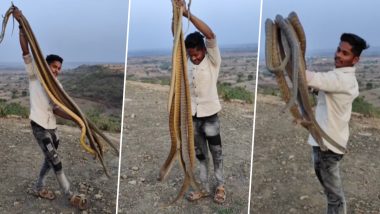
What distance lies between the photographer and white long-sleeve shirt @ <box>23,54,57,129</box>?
3.01 meters

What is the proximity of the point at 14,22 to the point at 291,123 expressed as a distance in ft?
6.26

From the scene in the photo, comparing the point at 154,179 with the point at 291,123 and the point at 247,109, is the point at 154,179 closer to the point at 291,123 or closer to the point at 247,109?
the point at 247,109

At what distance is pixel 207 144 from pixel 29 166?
3.92 ft


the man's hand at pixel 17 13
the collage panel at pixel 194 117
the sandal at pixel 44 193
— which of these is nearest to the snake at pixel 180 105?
the collage panel at pixel 194 117

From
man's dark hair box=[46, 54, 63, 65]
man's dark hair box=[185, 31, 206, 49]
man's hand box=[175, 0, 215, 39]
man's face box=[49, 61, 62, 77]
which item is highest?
man's hand box=[175, 0, 215, 39]

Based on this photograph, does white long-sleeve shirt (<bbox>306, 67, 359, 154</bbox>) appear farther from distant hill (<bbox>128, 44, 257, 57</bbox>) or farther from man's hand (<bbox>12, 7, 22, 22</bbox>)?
man's hand (<bbox>12, 7, 22, 22</bbox>)

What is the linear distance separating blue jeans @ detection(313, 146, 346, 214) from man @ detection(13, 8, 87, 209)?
161 cm

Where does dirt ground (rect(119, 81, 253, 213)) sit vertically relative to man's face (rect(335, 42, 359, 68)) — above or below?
below

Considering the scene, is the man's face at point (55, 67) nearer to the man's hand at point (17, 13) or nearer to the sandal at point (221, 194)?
the man's hand at point (17, 13)

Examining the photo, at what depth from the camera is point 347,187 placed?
2812mm

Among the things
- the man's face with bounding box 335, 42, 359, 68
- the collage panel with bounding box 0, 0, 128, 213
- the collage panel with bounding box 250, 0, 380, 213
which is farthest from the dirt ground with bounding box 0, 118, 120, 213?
the man's face with bounding box 335, 42, 359, 68

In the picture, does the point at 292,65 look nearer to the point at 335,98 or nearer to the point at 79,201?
the point at 335,98

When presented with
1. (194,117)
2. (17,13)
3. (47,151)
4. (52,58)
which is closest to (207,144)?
(194,117)

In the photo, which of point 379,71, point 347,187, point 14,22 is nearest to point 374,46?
point 379,71
